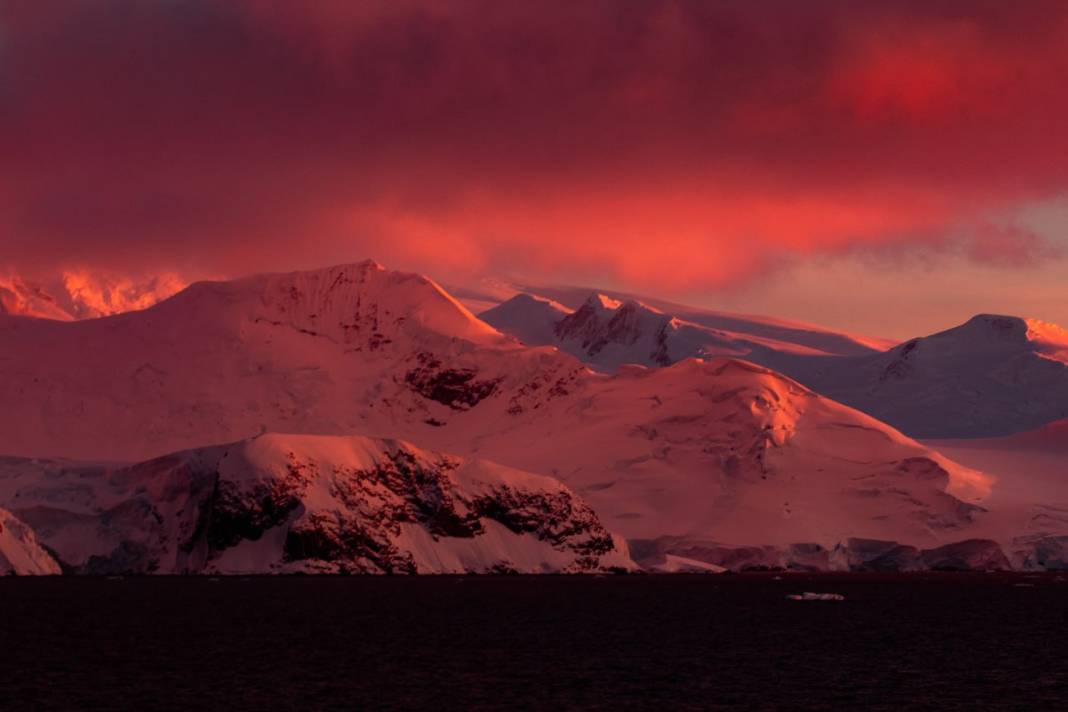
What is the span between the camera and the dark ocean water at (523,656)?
87188 millimetres

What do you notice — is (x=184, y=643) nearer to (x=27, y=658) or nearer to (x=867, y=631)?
Result: (x=27, y=658)

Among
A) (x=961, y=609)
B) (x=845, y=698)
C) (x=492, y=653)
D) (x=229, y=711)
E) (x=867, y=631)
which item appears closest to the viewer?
(x=229, y=711)

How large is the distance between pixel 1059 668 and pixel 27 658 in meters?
71.2

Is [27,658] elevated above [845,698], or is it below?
below

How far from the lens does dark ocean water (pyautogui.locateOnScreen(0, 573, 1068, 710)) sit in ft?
286

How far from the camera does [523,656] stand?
114 m

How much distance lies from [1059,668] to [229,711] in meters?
57.3

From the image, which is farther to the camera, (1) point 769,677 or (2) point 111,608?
(2) point 111,608

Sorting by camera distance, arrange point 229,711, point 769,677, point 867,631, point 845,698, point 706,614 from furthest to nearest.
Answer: point 706,614 → point 867,631 → point 769,677 → point 845,698 → point 229,711

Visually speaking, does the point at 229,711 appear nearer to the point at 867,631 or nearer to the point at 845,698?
the point at 845,698

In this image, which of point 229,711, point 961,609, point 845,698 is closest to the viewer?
point 229,711

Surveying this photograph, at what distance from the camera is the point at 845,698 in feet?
287

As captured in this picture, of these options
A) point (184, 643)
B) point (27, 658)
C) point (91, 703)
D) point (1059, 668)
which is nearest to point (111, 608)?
point (184, 643)

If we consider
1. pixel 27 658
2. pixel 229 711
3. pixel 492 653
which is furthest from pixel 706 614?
pixel 229 711
